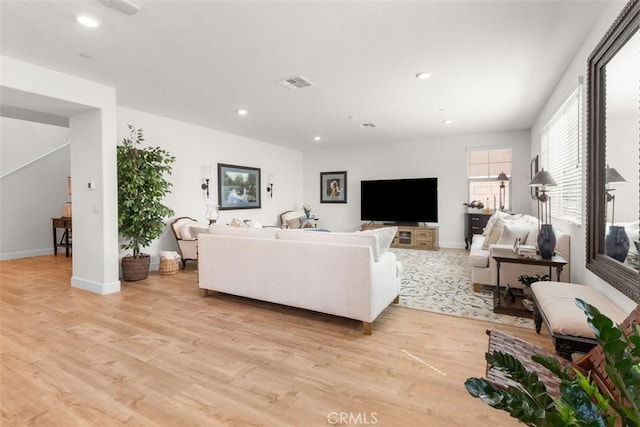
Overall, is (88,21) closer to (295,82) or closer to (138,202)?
(295,82)

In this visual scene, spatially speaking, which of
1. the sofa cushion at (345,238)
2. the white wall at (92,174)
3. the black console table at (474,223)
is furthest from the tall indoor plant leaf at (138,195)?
the black console table at (474,223)

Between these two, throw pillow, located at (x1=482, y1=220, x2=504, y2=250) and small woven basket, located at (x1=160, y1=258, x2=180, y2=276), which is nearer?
throw pillow, located at (x1=482, y1=220, x2=504, y2=250)

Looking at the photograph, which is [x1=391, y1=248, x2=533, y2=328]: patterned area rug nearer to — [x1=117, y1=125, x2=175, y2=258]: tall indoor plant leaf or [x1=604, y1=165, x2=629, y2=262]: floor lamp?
[x1=604, y1=165, x2=629, y2=262]: floor lamp

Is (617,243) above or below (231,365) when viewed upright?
above

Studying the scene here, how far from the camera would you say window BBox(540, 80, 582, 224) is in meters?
3.14

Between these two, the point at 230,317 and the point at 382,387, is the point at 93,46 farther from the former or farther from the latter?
the point at 382,387

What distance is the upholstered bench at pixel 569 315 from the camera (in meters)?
1.81

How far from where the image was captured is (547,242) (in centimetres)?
304

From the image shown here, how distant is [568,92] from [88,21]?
4663 millimetres

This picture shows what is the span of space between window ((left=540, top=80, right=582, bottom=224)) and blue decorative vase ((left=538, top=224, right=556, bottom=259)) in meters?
0.33

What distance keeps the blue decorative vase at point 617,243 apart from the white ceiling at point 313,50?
1729 mm

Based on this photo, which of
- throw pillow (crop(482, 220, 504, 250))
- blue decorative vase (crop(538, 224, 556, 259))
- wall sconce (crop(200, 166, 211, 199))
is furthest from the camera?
wall sconce (crop(200, 166, 211, 199))

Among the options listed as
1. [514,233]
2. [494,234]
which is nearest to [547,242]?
[514,233]

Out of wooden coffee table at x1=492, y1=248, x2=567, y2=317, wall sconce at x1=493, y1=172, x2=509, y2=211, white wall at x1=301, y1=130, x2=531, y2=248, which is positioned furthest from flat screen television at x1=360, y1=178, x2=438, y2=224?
wooden coffee table at x1=492, y1=248, x2=567, y2=317
